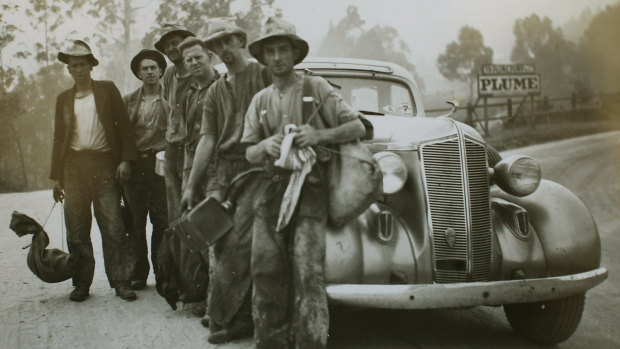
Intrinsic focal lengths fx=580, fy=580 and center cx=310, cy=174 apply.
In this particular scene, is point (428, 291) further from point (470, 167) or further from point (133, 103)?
point (133, 103)

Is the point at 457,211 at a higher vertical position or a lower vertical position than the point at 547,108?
lower

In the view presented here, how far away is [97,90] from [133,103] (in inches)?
19.0

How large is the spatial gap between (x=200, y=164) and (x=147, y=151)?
1690 mm

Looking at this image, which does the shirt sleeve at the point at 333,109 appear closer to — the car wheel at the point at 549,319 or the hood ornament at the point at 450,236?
the hood ornament at the point at 450,236

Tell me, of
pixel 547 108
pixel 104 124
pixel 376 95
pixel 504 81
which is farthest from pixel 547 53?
pixel 104 124

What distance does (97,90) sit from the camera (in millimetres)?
5102

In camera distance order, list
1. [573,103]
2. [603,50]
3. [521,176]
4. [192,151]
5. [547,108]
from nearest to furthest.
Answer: [521,176] < [192,151] < [603,50] < [573,103] < [547,108]

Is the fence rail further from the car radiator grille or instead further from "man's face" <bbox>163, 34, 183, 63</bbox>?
"man's face" <bbox>163, 34, 183, 63</bbox>

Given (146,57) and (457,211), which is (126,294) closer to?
(146,57)

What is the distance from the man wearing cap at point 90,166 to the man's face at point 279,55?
2194 mm

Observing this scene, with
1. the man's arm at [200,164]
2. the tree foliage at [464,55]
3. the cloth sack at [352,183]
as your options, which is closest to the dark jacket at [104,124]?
the man's arm at [200,164]

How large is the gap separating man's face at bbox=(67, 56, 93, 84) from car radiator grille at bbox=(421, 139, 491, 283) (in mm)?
3186

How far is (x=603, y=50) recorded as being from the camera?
6266 mm

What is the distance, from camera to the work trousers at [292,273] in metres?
3.03
